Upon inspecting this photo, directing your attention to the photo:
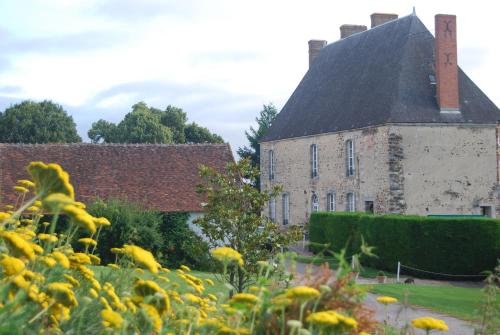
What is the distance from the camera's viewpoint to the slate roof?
30.9 metres

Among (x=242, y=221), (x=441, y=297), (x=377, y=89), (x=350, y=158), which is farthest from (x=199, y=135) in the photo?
(x=242, y=221)

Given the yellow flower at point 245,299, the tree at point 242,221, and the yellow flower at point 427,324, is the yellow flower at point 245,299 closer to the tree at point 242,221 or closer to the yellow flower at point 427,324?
the yellow flower at point 427,324

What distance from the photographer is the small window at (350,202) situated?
109 ft

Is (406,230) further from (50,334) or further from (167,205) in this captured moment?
(50,334)

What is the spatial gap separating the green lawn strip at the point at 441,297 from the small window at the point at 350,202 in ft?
37.6

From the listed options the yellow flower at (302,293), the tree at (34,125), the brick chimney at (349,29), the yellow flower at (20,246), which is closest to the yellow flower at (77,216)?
the yellow flower at (20,246)

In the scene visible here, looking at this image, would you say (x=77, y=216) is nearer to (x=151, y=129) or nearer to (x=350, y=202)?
(x=350, y=202)

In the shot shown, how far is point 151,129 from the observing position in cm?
5628

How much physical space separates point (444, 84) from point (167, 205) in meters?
12.4

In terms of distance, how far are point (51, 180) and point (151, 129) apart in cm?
5315

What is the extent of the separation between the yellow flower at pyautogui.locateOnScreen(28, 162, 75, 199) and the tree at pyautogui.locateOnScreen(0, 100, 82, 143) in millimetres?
50589

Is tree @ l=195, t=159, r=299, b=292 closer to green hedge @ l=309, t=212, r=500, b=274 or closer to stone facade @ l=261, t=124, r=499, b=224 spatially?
green hedge @ l=309, t=212, r=500, b=274

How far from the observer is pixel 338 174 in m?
34.5

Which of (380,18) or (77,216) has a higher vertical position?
(380,18)
